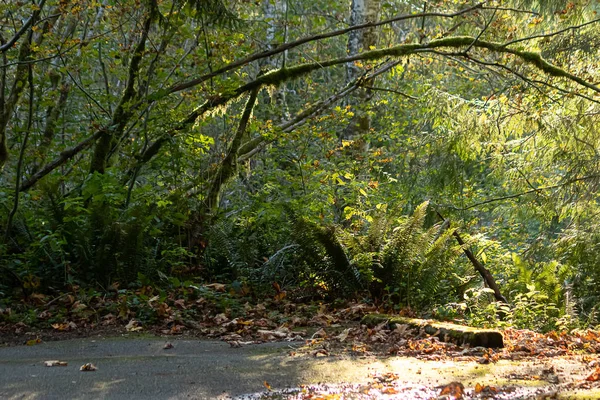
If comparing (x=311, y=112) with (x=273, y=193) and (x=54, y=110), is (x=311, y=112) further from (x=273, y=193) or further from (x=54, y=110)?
(x=54, y=110)

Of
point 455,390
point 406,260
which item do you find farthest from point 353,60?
point 455,390

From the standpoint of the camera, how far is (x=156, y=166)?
9789 millimetres

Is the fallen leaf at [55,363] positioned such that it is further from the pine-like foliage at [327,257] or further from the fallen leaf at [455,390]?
the pine-like foliage at [327,257]

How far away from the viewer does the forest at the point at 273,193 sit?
25.4 ft

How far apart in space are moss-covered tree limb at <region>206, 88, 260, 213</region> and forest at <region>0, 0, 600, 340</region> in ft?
0.11

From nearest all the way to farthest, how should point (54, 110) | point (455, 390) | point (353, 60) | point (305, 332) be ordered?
point (455, 390), point (305, 332), point (353, 60), point (54, 110)

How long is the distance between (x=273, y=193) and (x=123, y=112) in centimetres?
313

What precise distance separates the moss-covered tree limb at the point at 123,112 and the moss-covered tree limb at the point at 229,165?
5.59ft

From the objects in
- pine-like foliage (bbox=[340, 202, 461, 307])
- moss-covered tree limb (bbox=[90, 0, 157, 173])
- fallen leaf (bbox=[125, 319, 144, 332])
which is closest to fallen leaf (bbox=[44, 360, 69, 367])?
fallen leaf (bbox=[125, 319, 144, 332])

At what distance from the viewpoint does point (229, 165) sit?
10.2m

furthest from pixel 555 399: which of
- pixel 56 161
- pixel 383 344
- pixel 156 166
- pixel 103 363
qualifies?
pixel 56 161

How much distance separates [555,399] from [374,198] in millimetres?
8787

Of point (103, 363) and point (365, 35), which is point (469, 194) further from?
point (103, 363)

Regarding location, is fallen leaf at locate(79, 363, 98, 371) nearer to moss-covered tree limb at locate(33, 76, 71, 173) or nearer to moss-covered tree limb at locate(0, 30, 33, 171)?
moss-covered tree limb at locate(0, 30, 33, 171)
